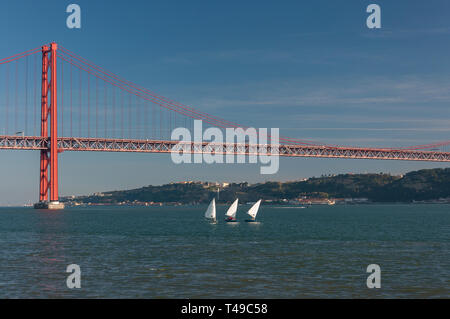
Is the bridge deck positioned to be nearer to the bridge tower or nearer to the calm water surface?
the bridge tower

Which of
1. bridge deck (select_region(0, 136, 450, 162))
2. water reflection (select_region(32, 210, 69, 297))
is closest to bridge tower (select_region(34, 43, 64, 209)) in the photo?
bridge deck (select_region(0, 136, 450, 162))

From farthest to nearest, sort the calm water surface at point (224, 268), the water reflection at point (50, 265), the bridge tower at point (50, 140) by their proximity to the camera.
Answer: the bridge tower at point (50, 140) → the water reflection at point (50, 265) → the calm water surface at point (224, 268)

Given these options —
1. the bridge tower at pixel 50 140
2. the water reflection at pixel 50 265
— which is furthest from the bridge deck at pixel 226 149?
the water reflection at pixel 50 265

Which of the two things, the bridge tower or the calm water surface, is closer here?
the calm water surface

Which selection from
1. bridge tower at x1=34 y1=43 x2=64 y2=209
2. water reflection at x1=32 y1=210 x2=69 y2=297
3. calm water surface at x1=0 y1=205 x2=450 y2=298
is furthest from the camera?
bridge tower at x1=34 y1=43 x2=64 y2=209

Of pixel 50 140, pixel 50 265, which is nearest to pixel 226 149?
pixel 50 140

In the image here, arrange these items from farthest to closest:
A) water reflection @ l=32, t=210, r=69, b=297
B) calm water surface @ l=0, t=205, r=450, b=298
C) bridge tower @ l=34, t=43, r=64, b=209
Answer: bridge tower @ l=34, t=43, r=64, b=209 < water reflection @ l=32, t=210, r=69, b=297 < calm water surface @ l=0, t=205, r=450, b=298

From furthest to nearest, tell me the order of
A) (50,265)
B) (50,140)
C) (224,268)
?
(50,140) → (50,265) → (224,268)

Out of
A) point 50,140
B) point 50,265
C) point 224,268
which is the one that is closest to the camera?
point 224,268

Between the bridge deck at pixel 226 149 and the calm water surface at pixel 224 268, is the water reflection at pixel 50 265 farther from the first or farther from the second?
the bridge deck at pixel 226 149

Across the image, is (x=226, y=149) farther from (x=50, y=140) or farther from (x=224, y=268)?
(x=224, y=268)
